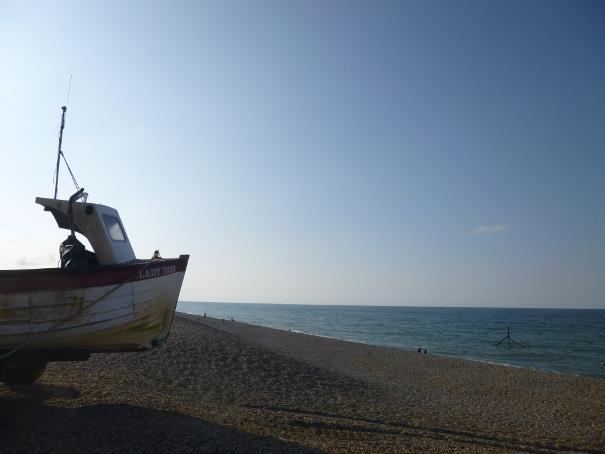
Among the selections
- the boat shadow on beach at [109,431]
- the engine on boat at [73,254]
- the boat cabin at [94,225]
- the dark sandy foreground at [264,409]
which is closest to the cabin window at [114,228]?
the boat cabin at [94,225]

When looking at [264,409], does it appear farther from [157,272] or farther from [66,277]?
[66,277]

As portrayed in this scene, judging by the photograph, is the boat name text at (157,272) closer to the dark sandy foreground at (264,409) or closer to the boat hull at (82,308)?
the boat hull at (82,308)

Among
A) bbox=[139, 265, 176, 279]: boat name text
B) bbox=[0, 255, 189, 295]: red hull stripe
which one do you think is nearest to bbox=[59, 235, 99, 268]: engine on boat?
bbox=[0, 255, 189, 295]: red hull stripe

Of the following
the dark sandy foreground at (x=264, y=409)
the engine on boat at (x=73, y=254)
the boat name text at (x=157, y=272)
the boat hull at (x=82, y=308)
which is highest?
the engine on boat at (x=73, y=254)

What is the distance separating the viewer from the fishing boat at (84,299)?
8.12 m

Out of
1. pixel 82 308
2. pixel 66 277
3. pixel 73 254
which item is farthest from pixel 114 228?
pixel 82 308

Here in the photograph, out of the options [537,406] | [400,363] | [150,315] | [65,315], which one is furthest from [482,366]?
[65,315]

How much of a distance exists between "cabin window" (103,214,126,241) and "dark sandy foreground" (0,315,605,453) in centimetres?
367

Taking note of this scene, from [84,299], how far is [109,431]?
2.73m

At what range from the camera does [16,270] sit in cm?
795

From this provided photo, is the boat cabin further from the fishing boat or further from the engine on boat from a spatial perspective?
the engine on boat

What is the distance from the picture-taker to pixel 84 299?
8.52 meters

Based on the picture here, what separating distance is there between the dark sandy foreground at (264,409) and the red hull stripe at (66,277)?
234 cm

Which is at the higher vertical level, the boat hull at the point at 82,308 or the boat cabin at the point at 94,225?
the boat cabin at the point at 94,225
